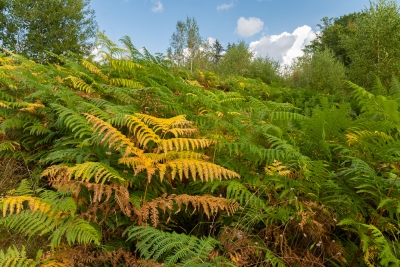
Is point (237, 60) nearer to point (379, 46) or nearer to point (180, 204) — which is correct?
point (379, 46)

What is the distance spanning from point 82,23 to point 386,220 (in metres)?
25.3

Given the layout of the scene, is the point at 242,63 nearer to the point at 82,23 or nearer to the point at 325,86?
the point at 325,86

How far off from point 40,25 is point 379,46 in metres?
22.6

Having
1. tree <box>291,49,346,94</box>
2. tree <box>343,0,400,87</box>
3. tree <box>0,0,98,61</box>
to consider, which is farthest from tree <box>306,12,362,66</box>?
tree <box>0,0,98,61</box>

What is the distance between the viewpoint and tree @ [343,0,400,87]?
897cm

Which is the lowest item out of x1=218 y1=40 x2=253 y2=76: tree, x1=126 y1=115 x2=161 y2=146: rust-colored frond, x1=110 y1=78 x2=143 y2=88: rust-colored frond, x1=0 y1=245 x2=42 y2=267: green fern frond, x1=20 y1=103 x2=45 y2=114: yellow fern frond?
x1=0 y1=245 x2=42 y2=267: green fern frond

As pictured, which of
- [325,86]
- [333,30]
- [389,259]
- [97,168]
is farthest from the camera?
[333,30]

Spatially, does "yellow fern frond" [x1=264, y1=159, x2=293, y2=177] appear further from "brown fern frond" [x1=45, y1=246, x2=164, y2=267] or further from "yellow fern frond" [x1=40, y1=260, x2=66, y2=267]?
"yellow fern frond" [x1=40, y1=260, x2=66, y2=267]

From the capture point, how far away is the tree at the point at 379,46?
29.4 ft

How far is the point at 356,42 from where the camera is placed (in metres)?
10.2

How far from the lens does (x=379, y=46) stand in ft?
30.3

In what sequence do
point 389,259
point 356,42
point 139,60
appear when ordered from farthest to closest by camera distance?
point 356,42 < point 139,60 < point 389,259

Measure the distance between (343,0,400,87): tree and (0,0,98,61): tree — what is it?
64.4 ft

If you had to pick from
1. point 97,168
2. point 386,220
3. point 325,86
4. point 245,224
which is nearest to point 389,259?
point 386,220
